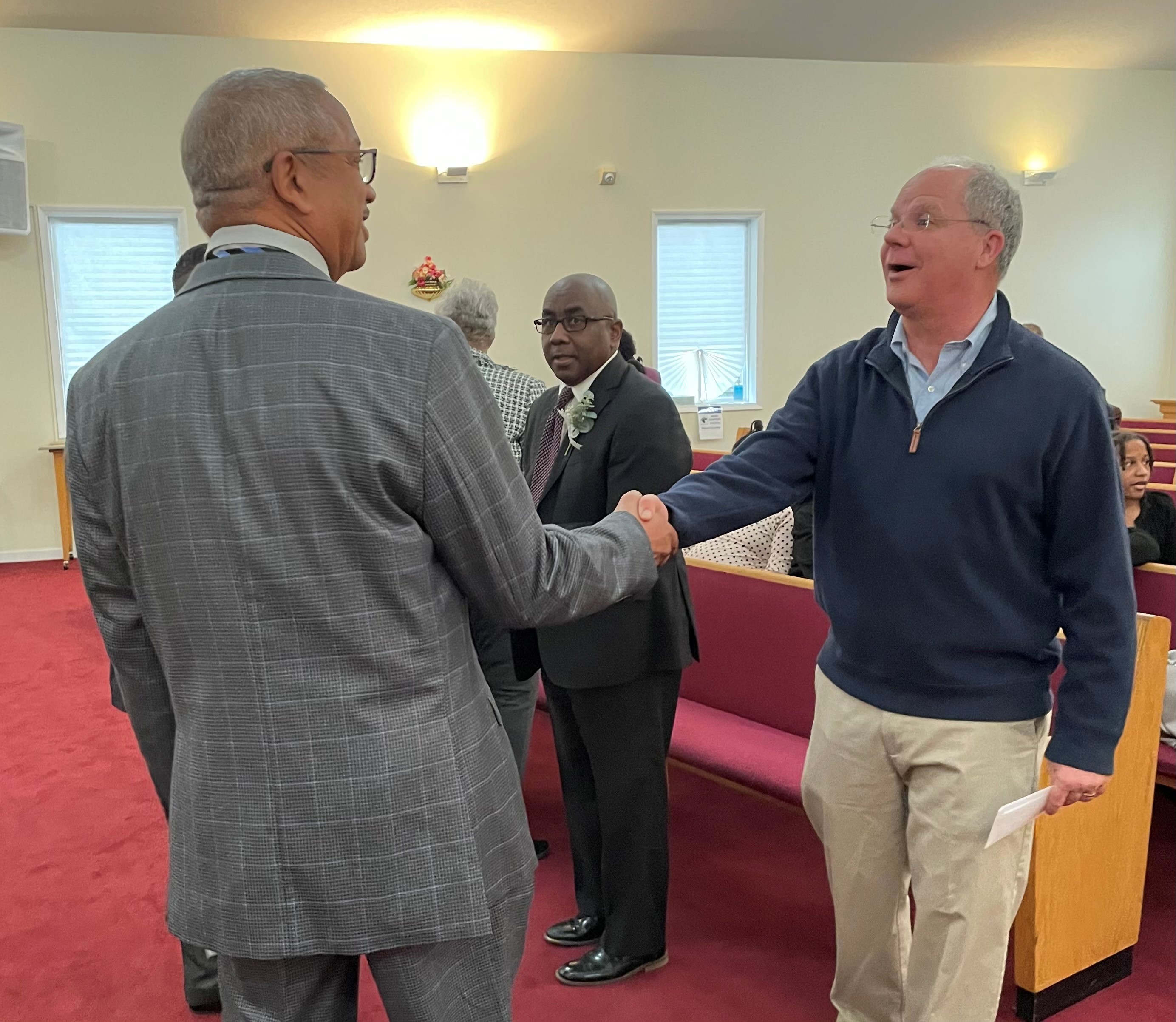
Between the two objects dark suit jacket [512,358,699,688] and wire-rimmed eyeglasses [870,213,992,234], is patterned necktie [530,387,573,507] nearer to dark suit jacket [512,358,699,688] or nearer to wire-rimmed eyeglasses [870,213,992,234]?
dark suit jacket [512,358,699,688]

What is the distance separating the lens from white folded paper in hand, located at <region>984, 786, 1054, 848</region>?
1485 mm

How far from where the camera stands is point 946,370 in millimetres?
1614

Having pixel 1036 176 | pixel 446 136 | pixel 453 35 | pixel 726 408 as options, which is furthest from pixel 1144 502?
pixel 1036 176

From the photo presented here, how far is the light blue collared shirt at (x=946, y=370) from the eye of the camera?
5.24 ft

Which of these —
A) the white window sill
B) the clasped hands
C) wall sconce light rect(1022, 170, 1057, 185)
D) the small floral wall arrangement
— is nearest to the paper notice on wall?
the white window sill

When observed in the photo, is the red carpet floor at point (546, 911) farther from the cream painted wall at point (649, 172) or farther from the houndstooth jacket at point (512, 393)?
the cream painted wall at point (649, 172)

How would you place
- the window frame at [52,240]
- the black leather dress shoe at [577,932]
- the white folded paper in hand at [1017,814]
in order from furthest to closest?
the window frame at [52,240] → the black leather dress shoe at [577,932] → the white folded paper in hand at [1017,814]

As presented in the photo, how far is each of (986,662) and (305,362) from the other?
109 centimetres

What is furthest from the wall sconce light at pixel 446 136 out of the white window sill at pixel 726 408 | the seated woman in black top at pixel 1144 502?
the seated woman in black top at pixel 1144 502

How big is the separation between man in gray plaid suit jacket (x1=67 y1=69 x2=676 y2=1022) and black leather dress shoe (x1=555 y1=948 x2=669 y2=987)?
3.71 ft

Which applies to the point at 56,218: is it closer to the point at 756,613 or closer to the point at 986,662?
the point at 756,613

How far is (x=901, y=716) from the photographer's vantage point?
5.36 feet

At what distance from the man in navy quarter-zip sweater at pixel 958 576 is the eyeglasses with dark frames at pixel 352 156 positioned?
26.6 inches

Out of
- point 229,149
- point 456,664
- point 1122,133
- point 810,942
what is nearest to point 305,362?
point 229,149
